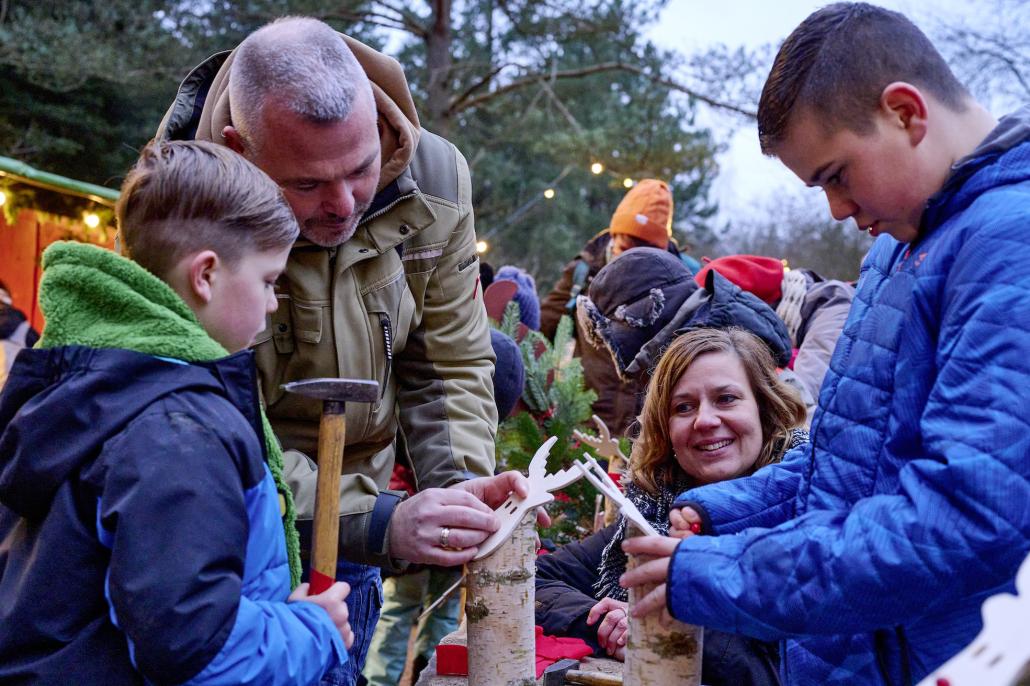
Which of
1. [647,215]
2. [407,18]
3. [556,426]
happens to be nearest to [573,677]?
[556,426]

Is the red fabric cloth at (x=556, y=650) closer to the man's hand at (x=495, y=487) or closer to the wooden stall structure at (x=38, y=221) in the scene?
the man's hand at (x=495, y=487)

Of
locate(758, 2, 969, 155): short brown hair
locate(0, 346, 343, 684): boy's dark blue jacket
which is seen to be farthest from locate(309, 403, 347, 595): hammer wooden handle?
locate(758, 2, 969, 155): short brown hair

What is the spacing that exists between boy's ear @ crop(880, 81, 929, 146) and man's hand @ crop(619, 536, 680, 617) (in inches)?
29.9

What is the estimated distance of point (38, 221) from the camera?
306 inches

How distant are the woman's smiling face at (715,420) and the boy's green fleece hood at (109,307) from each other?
154 centimetres

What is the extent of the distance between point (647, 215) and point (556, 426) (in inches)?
93.2

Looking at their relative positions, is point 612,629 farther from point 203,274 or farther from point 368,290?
point 203,274

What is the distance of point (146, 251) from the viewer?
64.9 inches

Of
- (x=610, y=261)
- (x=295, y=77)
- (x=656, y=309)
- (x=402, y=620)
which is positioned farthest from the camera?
(x=402, y=620)

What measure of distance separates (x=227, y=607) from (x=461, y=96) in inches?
424

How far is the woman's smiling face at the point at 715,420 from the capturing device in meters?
2.70

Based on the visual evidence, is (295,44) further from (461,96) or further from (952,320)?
(461,96)

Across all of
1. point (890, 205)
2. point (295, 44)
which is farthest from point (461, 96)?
point (890, 205)

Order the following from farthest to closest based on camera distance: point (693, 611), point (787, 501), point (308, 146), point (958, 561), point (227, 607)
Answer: point (308, 146) → point (787, 501) → point (693, 611) → point (227, 607) → point (958, 561)
